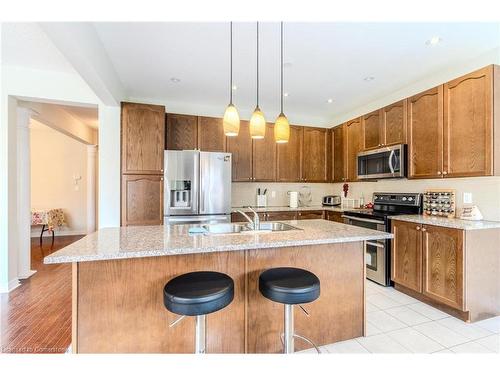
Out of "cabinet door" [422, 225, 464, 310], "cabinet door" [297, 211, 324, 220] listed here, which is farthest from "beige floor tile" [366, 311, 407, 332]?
"cabinet door" [297, 211, 324, 220]

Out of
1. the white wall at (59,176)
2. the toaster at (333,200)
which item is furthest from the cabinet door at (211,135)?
the white wall at (59,176)

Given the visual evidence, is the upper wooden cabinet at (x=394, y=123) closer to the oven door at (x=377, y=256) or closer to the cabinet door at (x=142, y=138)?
the oven door at (x=377, y=256)

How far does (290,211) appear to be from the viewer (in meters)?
4.05

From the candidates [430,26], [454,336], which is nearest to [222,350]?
[454,336]

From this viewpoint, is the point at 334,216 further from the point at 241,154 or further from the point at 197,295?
the point at 197,295

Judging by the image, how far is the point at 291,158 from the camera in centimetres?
442

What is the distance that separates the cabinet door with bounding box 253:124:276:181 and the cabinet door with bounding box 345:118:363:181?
1.22 m

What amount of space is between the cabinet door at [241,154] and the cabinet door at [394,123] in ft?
6.56

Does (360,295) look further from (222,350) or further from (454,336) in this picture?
(222,350)

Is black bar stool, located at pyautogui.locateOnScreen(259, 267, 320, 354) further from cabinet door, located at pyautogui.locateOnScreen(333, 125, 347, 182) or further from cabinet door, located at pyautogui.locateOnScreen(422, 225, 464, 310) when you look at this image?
cabinet door, located at pyautogui.locateOnScreen(333, 125, 347, 182)

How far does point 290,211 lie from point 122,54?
3029 millimetres

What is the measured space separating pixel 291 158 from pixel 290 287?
3.22m

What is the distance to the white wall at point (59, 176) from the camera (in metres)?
6.04

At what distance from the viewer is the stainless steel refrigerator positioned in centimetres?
340
